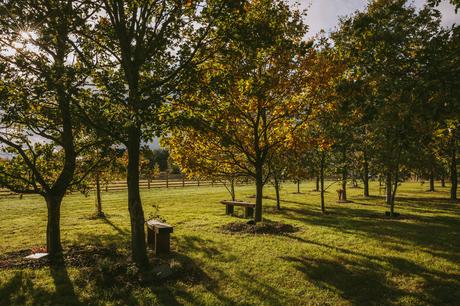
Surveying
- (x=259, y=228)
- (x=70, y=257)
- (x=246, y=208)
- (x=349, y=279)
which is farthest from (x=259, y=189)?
(x=70, y=257)

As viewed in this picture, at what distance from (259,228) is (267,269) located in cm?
496

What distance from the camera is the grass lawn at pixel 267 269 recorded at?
6821mm

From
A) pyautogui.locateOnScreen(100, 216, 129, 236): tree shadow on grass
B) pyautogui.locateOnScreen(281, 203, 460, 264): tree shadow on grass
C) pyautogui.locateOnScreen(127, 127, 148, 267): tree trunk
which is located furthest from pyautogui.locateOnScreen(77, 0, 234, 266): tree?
pyautogui.locateOnScreen(281, 203, 460, 264): tree shadow on grass

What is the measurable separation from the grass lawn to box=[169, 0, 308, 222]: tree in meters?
3.48

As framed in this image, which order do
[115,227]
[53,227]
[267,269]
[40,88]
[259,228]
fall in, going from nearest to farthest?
[40,88], [267,269], [53,227], [259,228], [115,227]

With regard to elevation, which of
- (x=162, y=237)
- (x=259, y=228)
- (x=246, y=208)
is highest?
(x=162, y=237)

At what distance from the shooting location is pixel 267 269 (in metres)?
8.64

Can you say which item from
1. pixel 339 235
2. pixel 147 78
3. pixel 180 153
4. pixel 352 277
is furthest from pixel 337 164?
pixel 147 78

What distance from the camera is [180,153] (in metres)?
13.3

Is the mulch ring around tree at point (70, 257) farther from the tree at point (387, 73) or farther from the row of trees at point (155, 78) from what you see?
the tree at point (387, 73)

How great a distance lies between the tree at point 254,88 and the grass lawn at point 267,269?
137 inches

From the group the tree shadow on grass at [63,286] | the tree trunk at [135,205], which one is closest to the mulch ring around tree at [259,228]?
the tree trunk at [135,205]

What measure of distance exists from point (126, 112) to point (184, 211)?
1385 cm

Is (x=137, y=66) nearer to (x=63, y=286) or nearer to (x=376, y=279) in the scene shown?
(x=63, y=286)
